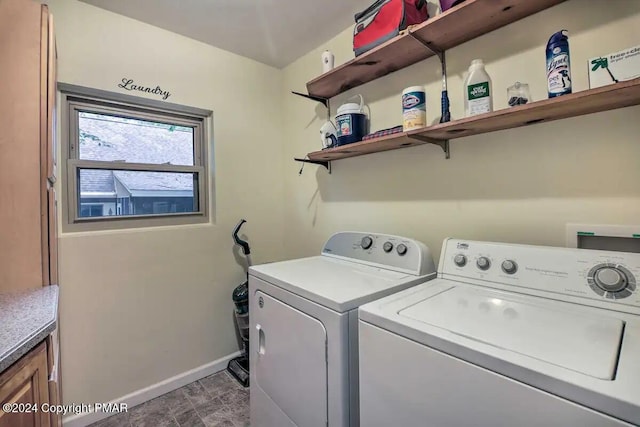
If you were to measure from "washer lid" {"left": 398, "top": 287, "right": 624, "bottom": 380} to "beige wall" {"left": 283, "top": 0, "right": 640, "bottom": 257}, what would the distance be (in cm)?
46

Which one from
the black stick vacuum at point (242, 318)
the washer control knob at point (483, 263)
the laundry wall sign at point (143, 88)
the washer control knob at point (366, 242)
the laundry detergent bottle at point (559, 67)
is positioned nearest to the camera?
the laundry detergent bottle at point (559, 67)

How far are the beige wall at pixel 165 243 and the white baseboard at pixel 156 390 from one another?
4 centimetres

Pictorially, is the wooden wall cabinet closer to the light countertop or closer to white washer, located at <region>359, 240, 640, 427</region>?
the light countertop

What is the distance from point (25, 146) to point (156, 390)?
5.47 ft

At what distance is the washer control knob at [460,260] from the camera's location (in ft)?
4.01

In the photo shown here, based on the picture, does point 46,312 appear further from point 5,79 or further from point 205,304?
point 205,304

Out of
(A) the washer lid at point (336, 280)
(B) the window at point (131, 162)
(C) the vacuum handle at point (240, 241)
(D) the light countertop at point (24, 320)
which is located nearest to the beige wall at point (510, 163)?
(A) the washer lid at point (336, 280)

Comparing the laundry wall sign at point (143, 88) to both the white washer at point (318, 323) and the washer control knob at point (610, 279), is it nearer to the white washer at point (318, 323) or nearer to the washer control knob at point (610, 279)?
the white washer at point (318, 323)

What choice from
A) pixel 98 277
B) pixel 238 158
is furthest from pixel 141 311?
pixel 238 158

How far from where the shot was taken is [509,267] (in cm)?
108

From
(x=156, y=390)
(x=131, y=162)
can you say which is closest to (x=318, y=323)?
(x=156, y=390)

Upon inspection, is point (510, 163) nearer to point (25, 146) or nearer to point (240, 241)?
point (240, 241)

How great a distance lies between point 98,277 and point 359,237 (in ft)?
5.27

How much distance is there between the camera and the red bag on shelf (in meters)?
1.41
